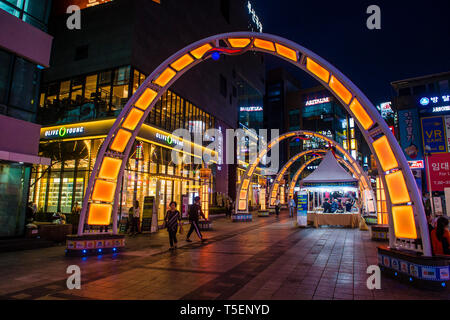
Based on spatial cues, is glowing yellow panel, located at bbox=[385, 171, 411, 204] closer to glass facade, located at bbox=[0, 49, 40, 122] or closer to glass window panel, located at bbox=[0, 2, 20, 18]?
glass facade, located at bbox=[0, 49, 40, 122]

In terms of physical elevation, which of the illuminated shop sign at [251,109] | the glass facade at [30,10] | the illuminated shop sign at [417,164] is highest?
the illuminated shop sign at [251,109]

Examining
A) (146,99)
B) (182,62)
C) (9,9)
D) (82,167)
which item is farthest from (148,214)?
(9,9)

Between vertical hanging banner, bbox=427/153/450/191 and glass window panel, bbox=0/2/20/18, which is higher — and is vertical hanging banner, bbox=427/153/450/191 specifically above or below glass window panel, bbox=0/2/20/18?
below

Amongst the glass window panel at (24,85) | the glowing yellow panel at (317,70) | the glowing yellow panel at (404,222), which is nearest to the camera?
the glowing yellow panel at (404,222)

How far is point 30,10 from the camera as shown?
1202cm

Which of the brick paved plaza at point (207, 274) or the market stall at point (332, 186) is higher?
the market stall at point (332, 186)

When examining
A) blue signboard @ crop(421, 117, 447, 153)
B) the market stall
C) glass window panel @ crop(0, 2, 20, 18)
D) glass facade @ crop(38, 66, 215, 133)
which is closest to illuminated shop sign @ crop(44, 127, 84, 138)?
glass facade @ crop(38, 66, 215, 133)

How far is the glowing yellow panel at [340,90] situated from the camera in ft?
26.6

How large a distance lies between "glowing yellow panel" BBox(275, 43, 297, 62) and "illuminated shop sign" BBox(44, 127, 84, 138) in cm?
1570

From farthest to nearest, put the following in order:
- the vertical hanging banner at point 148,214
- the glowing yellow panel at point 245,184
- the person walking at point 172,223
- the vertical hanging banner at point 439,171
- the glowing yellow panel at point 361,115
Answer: the glowing yellow panel at point 245,184
the vertical hanging banner at point 148,214
the person walking at point 172,223
the vertical hanging banner at point 439,171
the glowing yellow panel at point 361,115

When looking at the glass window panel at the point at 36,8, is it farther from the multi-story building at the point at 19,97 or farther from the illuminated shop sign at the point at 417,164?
the illuminated shop sign at the point at 417,164

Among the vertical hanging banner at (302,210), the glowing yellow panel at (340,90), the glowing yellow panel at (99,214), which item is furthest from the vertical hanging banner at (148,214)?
the glowing yellow panel at (340,90)

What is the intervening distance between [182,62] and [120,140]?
3.92 meters

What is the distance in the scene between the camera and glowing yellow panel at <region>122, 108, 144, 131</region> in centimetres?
1071
